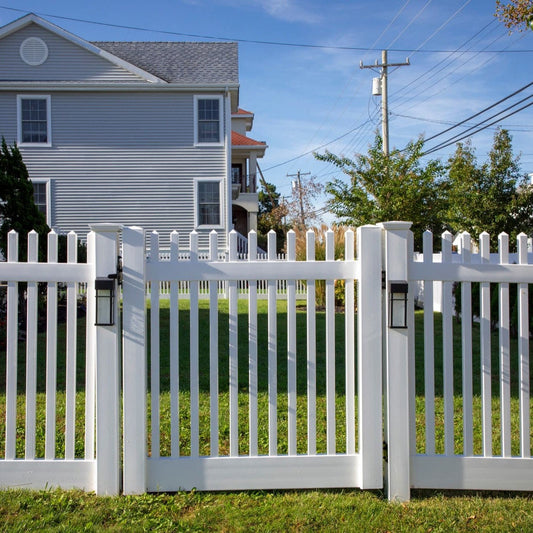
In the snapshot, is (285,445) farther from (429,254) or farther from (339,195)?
(339,195)

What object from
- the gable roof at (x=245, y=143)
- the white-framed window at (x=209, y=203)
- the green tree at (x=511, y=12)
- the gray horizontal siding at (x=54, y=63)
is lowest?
the white-framed window at (x=209, y=203)

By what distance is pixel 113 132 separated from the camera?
1875cm

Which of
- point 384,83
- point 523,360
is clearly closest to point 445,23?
point 384,83

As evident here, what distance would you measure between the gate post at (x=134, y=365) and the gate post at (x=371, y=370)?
1.31 metres

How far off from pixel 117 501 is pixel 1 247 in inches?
254

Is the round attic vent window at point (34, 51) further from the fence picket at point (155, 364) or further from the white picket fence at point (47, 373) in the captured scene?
the fence picket at point (155, 364)

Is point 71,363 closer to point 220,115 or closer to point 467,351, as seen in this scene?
point 467,351

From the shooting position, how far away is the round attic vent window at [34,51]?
1822cm

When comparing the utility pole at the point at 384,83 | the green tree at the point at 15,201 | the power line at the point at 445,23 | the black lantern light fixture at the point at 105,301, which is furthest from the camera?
the utility pole at the point at 384,83

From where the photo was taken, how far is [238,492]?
3568 mm

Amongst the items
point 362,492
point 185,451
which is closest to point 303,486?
point 362,492

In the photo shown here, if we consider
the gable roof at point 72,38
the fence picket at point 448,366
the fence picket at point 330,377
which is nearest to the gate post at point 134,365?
the fence picket at point 330,377

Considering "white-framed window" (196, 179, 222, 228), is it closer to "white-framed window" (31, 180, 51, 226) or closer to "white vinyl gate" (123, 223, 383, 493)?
"white-framed window" (31, 180, 51, 226)

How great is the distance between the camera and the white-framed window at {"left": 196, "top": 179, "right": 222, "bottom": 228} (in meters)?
19.0
